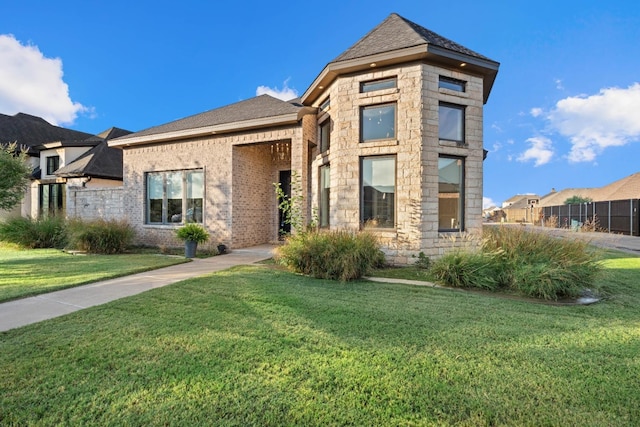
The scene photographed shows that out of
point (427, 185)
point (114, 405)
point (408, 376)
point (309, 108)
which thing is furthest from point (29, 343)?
point (309, 108)

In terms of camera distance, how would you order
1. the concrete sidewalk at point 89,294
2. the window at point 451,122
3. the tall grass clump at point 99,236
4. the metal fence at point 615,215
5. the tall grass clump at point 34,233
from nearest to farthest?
the concrete sidewalk at point 89,294 < the window at point 451,122 < the tall grass clump at point 99,236 < the tall grass clump at point 34,233 < the metal fence at point 615,215

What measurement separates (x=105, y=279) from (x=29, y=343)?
3139 mm

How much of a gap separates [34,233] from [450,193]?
47.1 feet

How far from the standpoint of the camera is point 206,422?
1805 mm

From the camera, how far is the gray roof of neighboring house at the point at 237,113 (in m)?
9.36

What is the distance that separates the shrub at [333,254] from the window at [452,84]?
439 cm

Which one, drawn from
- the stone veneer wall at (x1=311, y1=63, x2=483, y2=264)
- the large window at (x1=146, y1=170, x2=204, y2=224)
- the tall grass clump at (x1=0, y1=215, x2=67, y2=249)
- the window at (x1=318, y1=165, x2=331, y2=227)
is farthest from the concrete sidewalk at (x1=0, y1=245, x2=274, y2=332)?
the tall grass clump at (x1=0, y1=215, x2=67, y2=249)

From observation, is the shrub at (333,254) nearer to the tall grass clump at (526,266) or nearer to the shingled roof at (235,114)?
the tall grass clump at (526,266)

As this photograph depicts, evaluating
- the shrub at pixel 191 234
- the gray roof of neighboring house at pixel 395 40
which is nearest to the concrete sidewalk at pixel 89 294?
the shrub at pixel 191 234

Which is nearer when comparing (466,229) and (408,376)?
(408,376)

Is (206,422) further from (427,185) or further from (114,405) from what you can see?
(427,185)

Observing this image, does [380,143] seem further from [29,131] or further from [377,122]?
[29,131]

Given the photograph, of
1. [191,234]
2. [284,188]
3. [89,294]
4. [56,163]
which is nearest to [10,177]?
[191,234]

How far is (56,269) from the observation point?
22.0 ft
